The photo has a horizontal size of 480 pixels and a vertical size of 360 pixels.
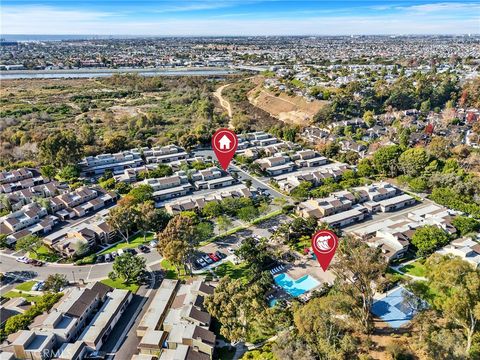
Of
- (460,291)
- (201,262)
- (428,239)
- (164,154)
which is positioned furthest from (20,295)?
(428,239)

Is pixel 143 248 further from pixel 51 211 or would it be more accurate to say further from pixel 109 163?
pixel 109 163

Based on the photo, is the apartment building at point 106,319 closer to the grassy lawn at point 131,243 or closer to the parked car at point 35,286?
the parked car at point 35,286

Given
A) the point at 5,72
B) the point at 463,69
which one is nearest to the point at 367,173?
the point at 463,69

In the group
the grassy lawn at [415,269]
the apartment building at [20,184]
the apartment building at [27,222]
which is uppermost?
the apartment building at [20,184]

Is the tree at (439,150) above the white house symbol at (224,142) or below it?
below

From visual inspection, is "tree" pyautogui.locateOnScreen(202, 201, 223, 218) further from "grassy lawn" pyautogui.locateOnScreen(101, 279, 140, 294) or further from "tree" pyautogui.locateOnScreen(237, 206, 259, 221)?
"grassy lawn" pyautogui.locateOnScreen(101, 279, 140, 294)

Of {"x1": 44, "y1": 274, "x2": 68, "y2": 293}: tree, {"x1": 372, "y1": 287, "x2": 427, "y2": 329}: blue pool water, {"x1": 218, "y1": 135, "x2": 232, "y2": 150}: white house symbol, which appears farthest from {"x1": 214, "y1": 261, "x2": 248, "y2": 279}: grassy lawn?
{"x1": 44, "y1": 274, "x2": 68, "y2": 293}: tree

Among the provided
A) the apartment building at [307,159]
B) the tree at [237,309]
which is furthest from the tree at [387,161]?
the tree at [237,309]
